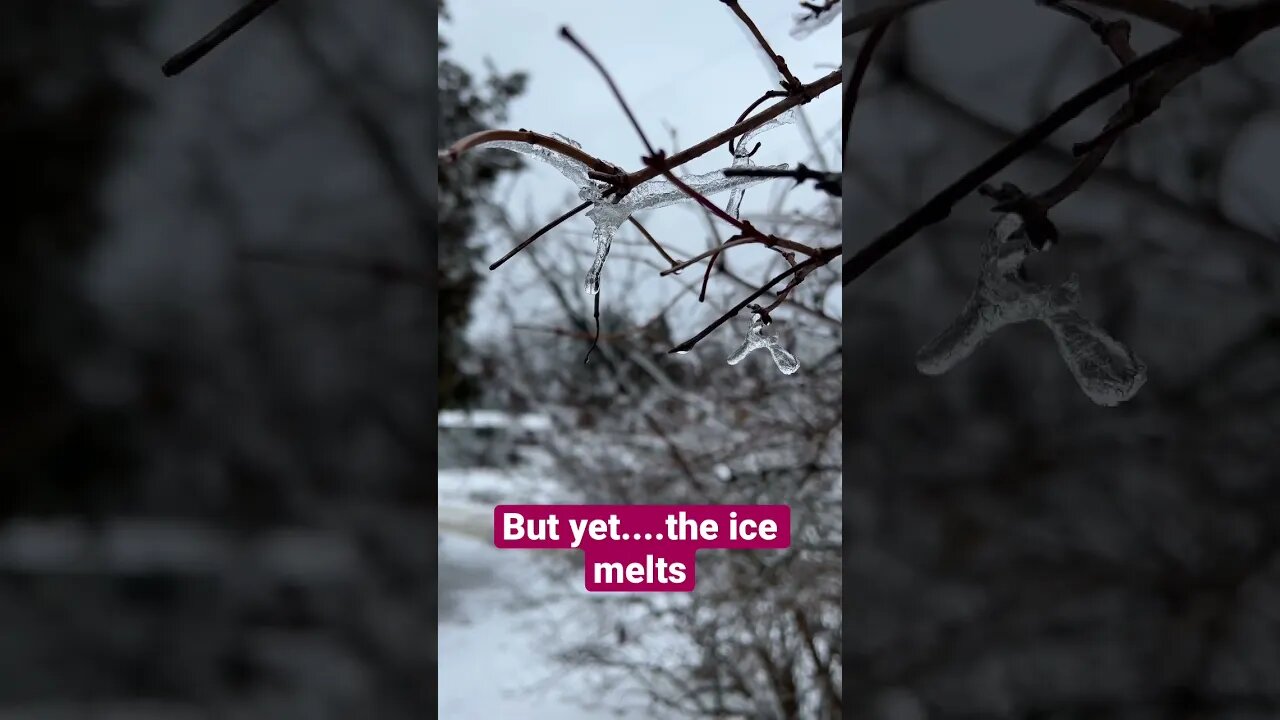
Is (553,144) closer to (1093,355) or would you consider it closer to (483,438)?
(1093,355)

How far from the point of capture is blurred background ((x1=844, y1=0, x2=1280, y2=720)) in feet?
1.42

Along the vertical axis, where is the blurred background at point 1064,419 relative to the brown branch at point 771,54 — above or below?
below

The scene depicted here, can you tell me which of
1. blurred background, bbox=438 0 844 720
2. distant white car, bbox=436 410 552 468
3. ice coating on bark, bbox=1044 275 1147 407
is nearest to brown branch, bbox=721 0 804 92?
ice coating on bark, bbox=1044 275 1147 407

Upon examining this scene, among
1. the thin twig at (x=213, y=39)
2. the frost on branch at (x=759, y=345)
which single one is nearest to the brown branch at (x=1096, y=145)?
the frost on branch at (x=759, y=345)

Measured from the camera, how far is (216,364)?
0.49 m

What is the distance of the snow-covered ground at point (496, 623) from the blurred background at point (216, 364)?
859 mm

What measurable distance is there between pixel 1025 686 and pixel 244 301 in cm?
46

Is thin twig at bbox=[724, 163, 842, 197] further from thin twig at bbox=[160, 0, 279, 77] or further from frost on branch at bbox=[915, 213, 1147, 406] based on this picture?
thin twig at bbox=[160, 0, 279, 77]

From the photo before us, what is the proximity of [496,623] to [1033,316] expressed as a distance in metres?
1.22

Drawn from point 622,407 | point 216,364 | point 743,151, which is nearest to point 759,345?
point 743,151

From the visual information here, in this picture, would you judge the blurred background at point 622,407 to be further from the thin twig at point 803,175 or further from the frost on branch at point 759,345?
the thin twig at point 803,175

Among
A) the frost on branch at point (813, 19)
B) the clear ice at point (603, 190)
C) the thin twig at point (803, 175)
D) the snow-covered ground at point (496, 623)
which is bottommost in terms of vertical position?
the snow-covered ground at point (496, 623)

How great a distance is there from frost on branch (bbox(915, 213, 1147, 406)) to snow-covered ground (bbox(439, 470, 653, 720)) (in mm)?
1096

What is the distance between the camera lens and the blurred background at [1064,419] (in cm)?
43
